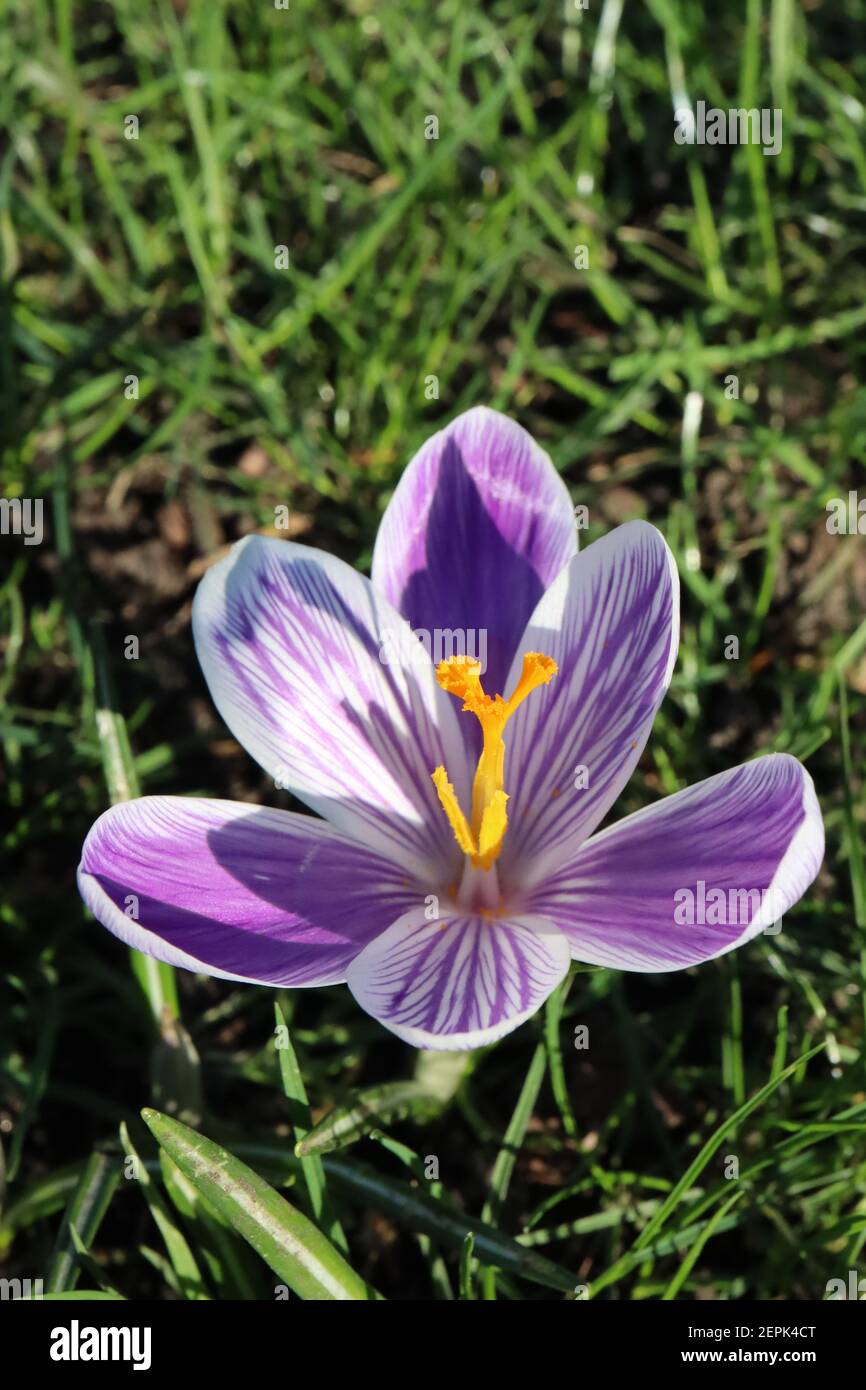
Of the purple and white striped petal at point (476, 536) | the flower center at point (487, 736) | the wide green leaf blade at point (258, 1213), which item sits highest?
the purple and white striped petal at point (476, 536)

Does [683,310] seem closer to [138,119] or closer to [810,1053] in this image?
[138,119]

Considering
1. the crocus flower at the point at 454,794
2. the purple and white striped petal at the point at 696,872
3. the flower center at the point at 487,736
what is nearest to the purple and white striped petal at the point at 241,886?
the crocus flower at the point at 454,794

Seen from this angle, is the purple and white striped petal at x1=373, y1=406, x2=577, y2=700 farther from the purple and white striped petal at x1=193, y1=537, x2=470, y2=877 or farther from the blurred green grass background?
the blurred green grass background

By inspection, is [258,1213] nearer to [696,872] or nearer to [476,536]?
[696,872]

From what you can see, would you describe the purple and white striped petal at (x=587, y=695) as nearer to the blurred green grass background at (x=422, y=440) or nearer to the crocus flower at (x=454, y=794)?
the crocus flower at (x=454, y=794)

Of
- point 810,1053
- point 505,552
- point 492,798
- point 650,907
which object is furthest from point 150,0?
point 810,1053

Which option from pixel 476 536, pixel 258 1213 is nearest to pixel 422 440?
pixel 476 536

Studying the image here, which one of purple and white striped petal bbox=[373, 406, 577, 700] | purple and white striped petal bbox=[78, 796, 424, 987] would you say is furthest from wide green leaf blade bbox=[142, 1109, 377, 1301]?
purple and white striped petal bbox=[373, 406, 577, 700]
